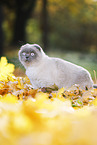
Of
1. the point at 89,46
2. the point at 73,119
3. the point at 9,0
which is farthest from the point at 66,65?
the point at 89,46

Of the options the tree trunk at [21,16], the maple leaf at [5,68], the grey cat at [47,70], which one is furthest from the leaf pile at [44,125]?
the tree trunk at [21,16]

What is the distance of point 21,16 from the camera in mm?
11414

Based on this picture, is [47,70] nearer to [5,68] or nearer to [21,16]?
[5,68]

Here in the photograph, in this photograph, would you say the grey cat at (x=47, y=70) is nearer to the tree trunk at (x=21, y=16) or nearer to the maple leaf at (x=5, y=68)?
the maple leaf at (x=5, y=68)

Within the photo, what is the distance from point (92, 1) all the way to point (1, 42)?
19.5ft

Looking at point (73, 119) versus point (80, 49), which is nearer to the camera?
point (73, 119)

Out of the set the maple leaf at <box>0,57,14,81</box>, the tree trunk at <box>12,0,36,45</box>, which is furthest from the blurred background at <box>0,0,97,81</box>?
the maple leaf at <box>0,57,14,81</box>

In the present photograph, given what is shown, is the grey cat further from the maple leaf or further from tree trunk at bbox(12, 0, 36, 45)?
tree trunk at bbox(12, 0, 36, 45)

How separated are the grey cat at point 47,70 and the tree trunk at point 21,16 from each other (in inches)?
360

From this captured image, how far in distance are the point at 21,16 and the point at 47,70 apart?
32.5 ft

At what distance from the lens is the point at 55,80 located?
6.65 ft

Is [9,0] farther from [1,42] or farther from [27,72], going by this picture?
[27,72]

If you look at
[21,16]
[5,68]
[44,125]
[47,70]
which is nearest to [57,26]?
[21,16]

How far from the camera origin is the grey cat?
2.03 meters
